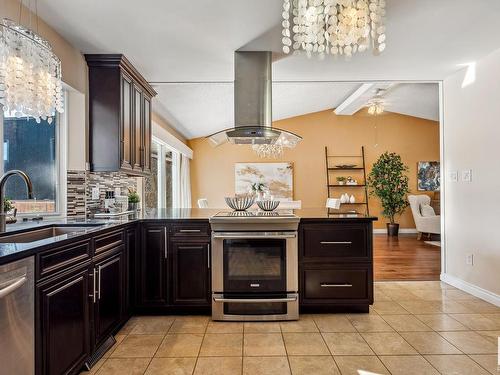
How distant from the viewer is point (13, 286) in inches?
55.1

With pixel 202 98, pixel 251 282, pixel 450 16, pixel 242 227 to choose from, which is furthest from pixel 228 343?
pixel 202 98

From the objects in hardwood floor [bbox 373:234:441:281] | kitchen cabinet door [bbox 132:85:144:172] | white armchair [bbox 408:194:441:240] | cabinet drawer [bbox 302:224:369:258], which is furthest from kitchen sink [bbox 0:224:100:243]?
white armchair [bbox 408:194:441:240]

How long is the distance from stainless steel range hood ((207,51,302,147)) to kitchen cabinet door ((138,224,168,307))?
1188 millimetres

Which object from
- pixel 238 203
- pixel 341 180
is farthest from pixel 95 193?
pixel 341 180

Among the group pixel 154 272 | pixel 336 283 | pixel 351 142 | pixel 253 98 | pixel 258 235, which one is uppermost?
pixel 351 142

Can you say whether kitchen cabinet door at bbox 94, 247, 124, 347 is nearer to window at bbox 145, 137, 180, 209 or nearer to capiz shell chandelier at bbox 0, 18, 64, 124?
capiz shell chandelier at bbox 0, 18, 64, 124

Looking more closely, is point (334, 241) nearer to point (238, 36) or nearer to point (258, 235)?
point (258, 235)

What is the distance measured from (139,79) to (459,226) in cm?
376

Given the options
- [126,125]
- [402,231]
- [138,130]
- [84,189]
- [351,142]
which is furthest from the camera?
[351,142]

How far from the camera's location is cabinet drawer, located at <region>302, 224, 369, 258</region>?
10.1ft

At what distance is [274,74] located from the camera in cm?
389

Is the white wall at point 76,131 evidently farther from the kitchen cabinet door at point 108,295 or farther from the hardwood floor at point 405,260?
the hardwood floor at point 405,260

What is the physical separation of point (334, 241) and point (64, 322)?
209 centimetres

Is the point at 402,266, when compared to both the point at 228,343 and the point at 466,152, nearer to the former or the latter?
the point at 466,152
